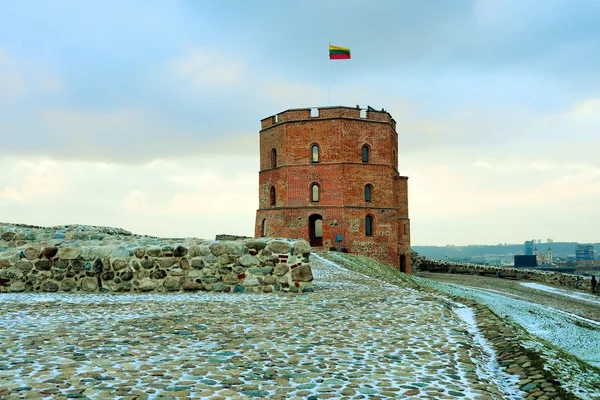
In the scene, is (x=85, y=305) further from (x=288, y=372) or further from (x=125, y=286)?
(x=288, y=372)

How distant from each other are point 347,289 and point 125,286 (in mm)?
4635

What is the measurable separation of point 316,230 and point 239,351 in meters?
31.0

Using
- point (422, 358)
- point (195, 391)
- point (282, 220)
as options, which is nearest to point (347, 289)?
point (422, 358)

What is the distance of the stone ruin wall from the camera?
10.3m

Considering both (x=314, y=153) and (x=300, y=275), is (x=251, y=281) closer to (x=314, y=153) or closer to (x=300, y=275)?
(x=300, y=275)

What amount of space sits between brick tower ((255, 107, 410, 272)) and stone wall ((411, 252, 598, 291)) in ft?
27.7

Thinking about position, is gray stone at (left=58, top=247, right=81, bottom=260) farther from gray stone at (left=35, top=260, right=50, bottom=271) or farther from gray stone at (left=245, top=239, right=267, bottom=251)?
gray stone at (left=245, top=239, right=267, bottom=251)


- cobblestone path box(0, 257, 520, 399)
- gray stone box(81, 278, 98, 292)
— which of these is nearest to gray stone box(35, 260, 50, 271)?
gray stone box(81, 278, 98, 292)

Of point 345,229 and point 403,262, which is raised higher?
point 345,229

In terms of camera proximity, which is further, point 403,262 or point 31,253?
point 403,262

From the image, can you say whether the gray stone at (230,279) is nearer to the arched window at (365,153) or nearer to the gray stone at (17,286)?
the gray stone at (17,286)

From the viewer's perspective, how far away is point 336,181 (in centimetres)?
3528

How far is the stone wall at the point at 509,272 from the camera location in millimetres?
37125

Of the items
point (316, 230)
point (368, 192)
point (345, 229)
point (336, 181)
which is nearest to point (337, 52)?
point (336, 181)
